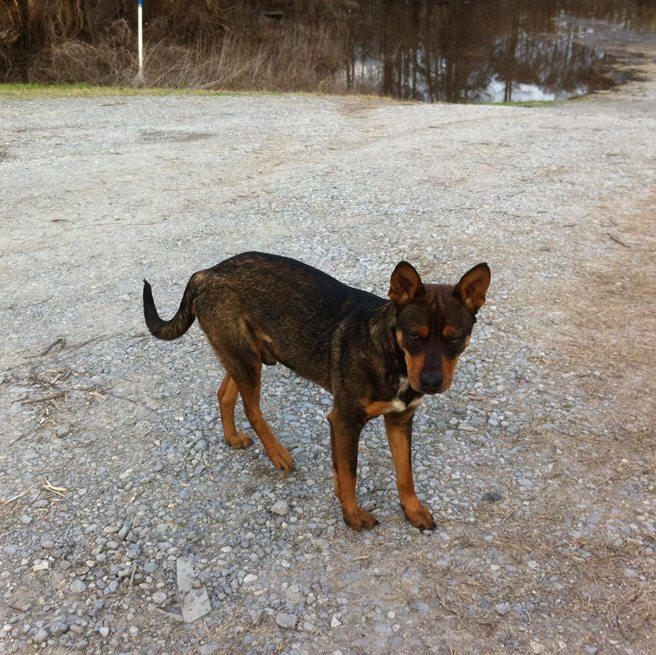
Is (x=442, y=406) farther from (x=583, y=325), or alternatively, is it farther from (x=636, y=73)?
(x=636, y=73)

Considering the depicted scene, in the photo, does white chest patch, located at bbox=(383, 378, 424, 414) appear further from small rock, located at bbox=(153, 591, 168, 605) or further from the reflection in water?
the reflection in water

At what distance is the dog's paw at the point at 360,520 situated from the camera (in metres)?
3.56

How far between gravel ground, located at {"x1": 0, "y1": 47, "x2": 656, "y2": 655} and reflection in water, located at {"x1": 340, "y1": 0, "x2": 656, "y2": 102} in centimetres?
1424

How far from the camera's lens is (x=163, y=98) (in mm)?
15703

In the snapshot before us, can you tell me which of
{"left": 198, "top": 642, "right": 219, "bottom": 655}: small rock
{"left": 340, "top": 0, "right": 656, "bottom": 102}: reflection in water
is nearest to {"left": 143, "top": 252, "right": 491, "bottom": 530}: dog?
{"left": 198, "top": 642, "right": 219, "bottom": 655}: small rock

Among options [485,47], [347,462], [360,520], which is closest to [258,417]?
[347,462]

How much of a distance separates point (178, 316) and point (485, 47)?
27803 millimetres

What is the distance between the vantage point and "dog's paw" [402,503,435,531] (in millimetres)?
3555

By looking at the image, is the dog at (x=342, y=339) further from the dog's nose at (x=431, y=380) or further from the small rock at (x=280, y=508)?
the small rock at (x=280, y=508)

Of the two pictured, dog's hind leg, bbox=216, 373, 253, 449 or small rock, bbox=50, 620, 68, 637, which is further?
dog's hind leg, bbox=216, 373, 253, 449

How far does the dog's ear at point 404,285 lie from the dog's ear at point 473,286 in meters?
0.18

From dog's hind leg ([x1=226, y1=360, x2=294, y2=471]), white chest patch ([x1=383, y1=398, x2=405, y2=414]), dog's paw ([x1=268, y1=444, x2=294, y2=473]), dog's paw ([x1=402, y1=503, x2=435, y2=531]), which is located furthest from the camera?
dog's paw ([x1=268, y1=444, x2=294, y2=473])

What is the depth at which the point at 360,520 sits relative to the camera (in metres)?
3.57

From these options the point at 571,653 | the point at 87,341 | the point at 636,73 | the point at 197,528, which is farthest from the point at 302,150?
the point at 636,73
